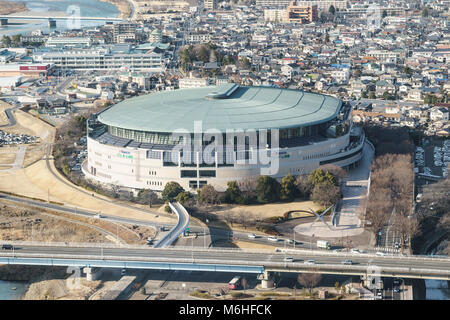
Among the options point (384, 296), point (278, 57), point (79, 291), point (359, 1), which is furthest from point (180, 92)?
point (359, 1)

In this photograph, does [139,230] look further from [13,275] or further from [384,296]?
[384,296]

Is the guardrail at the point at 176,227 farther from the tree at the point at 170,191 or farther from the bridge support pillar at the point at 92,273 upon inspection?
the bridge support pillar at the point at 92,273

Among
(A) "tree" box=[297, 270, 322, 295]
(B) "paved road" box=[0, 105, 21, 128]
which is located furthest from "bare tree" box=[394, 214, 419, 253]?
(B) "paved road" box=[0, 105, 21, 128]

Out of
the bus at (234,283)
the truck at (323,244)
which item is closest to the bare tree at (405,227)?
the truck at (323,244)

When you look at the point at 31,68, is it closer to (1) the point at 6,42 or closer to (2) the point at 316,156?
(1) the point at 6,42

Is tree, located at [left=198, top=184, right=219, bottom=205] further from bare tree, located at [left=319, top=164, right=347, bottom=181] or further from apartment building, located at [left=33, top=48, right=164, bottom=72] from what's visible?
apartment building, located at [left=33, top=48, right=164, bottom=72]

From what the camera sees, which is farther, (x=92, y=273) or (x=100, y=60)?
(x=100, y=60)

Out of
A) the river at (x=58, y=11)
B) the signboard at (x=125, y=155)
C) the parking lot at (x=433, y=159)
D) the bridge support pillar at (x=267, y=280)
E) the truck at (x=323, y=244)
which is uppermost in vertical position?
the river at (x=58, y=11)

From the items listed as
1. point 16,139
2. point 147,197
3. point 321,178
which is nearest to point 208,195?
point 147,197
